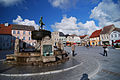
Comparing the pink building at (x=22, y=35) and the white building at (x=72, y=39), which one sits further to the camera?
the white building at (x=72, y=39)

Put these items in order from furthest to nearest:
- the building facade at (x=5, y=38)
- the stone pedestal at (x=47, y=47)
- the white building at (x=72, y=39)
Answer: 1. the white building at (x=72, y=39)
2. the building facade at (x=5, y=38)
3. the stone pedestal at (x=47, y=47)

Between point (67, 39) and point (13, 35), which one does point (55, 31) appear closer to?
point (67, 39)

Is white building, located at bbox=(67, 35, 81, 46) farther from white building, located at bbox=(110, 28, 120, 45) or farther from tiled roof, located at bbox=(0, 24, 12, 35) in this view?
tiled roof, located at bbox=(0, 24, 12, 35)

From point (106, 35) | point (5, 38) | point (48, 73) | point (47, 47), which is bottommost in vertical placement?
point (48, 73)

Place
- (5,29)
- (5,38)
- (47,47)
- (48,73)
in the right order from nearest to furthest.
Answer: (48,73), (47,47), (5,38), (5,29)

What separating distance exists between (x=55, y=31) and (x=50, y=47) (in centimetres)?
5483

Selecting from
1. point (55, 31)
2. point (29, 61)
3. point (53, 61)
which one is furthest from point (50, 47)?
point (55, 31)

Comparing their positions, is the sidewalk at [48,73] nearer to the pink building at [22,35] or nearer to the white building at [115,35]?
the pink building at [22,35]

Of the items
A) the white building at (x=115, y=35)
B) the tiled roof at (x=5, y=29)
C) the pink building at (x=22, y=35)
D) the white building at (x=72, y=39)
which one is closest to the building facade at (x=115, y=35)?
the white building at (x=115, y=35)

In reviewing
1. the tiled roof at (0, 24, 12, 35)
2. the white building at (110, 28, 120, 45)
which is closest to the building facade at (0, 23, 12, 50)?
the tiled roof at (0, 24, 12, 35)

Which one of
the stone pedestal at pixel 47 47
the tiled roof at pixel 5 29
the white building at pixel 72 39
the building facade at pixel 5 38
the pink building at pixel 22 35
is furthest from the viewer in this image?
the white building at pixel 72 39

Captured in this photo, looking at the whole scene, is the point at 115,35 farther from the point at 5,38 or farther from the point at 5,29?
the point at 5,29

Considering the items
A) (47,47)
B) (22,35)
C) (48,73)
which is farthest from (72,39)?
(48,73)

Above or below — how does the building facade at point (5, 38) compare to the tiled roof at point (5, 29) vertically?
below
